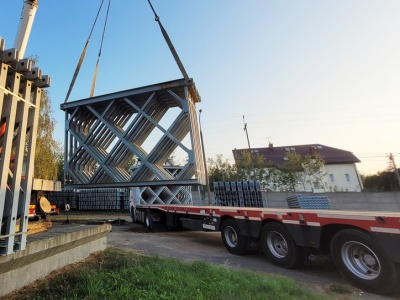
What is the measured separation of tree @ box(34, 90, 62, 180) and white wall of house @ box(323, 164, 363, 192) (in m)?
37.6

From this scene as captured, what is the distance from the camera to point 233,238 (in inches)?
281

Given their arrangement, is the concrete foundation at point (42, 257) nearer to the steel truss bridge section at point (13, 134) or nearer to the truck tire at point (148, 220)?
the steel truss bridge section at point (13, 134)

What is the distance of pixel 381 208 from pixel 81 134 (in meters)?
19.9

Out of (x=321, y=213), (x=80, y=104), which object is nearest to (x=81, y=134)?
(x=80, y=104)

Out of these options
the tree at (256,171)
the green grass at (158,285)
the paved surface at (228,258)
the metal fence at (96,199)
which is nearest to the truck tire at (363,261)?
the paved surface at (228,258)

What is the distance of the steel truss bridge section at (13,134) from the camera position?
2846 mm

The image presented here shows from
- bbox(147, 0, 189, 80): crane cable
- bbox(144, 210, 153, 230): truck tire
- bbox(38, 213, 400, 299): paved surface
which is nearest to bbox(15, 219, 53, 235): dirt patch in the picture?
bbox(38, 213, 400, 299): paved surface

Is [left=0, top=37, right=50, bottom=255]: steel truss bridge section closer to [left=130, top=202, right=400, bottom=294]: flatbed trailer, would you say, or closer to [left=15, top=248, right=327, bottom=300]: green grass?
[left=15, top=248, right=327, bottom=300]: green grass

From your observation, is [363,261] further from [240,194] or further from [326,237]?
[240,194]

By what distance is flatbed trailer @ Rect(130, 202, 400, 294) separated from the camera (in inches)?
157

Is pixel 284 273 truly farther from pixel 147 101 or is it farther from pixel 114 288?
pixel 147 101

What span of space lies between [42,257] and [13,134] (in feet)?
6.14

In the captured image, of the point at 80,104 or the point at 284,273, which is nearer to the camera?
the point at 284,273

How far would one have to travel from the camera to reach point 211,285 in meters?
3.59
